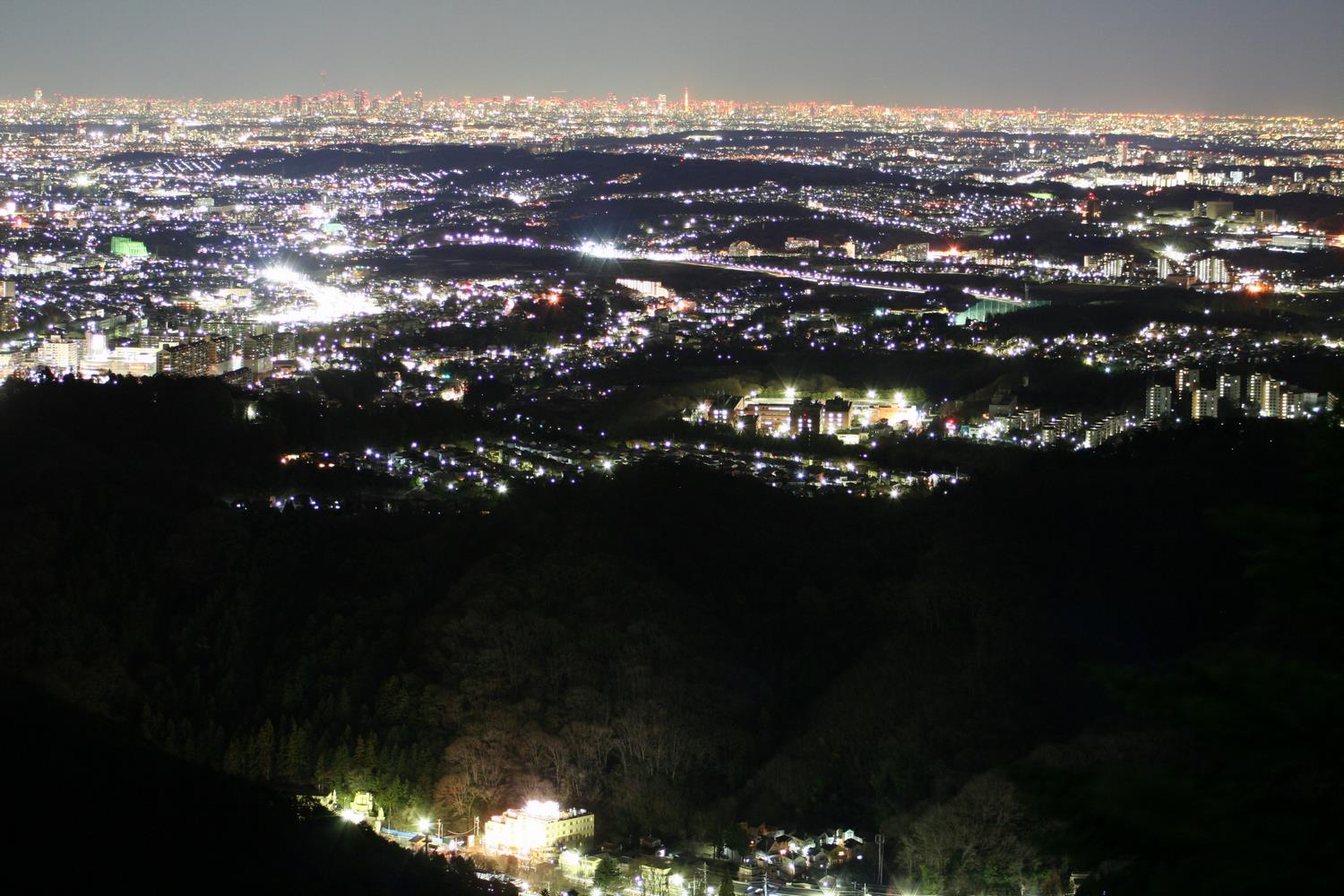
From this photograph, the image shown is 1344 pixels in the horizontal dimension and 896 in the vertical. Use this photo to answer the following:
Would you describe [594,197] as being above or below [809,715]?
above

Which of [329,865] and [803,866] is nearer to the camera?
[329,865]

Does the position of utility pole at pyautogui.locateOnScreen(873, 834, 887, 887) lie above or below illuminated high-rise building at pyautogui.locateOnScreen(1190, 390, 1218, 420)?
below

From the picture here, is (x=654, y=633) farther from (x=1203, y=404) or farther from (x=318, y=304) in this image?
(x=318, y=304)

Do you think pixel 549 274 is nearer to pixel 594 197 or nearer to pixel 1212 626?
pixel 594 197

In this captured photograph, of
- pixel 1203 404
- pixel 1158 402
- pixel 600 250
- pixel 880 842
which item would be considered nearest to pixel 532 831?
pixel 880 842

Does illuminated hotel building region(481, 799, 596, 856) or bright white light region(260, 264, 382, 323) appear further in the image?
bright white light region(260, 264, 382, 323)

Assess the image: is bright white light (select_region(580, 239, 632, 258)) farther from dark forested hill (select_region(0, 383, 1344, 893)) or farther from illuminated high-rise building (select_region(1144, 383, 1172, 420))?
dark forested hill (select_region(0, 383, 1344, 893))

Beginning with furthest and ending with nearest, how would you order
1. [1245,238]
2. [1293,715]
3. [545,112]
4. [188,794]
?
[545,112] < [1245,238] < [188,794] < [1293,715]

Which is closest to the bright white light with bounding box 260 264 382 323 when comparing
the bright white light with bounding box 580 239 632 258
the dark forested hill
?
the bright white light with bounding box 580 239 632 258

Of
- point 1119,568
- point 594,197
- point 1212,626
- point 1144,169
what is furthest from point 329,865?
point 1144,169
